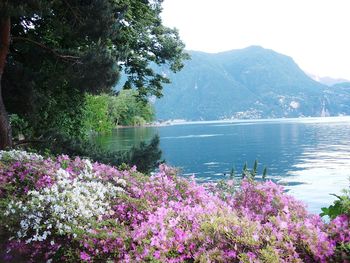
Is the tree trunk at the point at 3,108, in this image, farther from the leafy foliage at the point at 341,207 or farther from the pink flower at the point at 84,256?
the leafy foliage at the point at 341,207

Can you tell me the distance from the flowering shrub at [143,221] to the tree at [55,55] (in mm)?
3127

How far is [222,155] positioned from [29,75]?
58957mm

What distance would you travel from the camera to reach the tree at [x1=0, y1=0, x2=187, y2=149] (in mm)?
10383

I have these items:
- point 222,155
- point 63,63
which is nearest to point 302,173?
point 222,155

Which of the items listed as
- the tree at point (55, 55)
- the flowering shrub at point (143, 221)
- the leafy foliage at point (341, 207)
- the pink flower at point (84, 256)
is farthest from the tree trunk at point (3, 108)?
the leafy foliage at point (341, 207)

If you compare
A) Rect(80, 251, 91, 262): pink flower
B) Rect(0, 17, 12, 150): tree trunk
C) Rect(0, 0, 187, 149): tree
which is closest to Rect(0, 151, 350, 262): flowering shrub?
Rect(80, 251, 91, 262): pink flower

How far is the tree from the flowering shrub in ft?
10.3

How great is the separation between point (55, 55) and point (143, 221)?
7.47 m

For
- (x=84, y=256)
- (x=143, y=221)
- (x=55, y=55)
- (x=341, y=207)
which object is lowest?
(x=84, y=256)

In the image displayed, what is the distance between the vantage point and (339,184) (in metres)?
40.3

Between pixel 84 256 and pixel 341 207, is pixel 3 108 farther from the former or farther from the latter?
pixel 341 207

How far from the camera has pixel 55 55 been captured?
460 inches

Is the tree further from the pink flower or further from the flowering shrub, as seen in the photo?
the pink flower

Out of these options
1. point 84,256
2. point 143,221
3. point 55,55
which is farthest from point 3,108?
point 84,256
